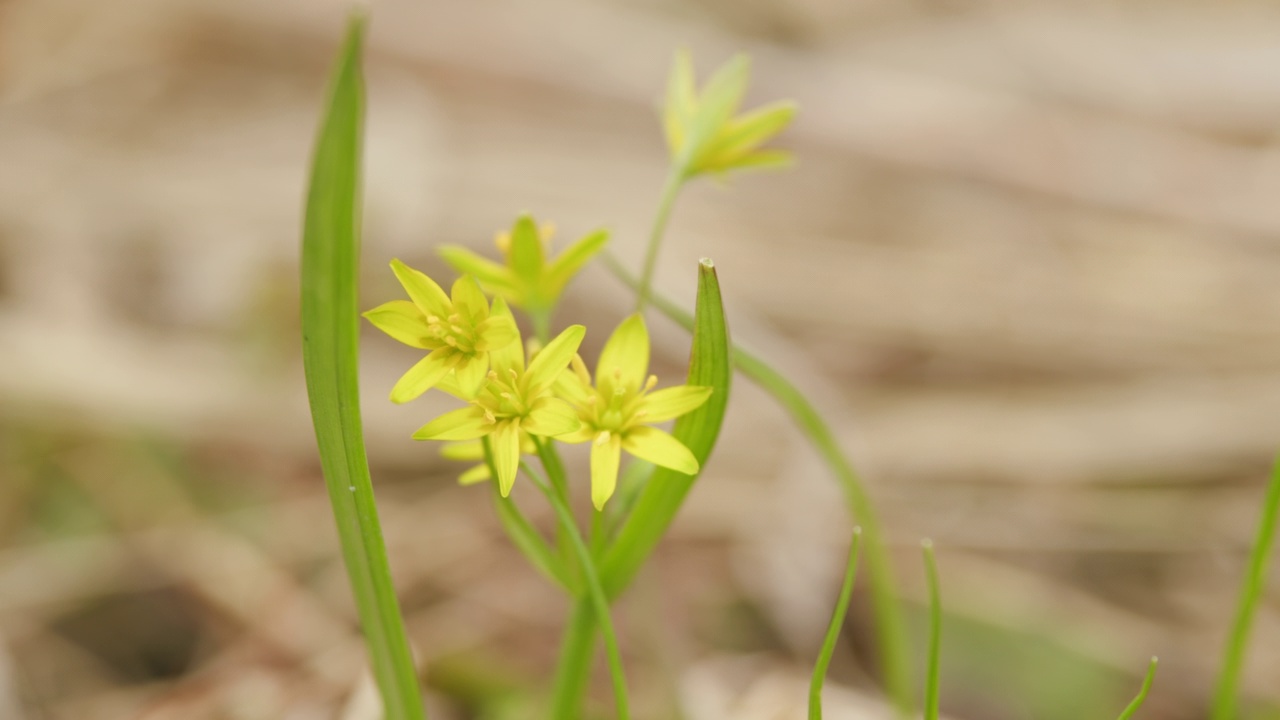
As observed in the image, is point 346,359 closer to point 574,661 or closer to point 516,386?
point 516,386

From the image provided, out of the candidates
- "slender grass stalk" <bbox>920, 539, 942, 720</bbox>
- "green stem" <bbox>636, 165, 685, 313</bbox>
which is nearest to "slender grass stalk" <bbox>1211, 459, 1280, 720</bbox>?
"slender grass stalk" <bbox>920, 539, 942, 720</bbox>

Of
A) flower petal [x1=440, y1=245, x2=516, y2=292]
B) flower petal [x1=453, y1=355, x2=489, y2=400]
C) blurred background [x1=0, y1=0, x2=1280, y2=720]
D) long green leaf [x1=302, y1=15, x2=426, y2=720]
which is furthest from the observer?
blurred background [x1=0, y1=0, x2=1280, y2=720]

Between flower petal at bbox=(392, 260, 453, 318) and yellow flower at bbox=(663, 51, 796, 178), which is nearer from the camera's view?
flower petal at bbox=(392, 260, 453, 318)

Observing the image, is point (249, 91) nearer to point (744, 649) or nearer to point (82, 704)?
point (82, 704)

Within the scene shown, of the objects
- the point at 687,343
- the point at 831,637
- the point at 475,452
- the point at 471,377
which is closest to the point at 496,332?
the point at 471,377

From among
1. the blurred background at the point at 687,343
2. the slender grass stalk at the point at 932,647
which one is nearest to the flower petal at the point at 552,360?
the slender grass stalk at the point at 932,647

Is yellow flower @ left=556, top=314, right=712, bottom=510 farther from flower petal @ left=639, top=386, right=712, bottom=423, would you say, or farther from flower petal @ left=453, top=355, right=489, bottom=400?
flower petal @ left=453, top=355, right=489, bottom=400

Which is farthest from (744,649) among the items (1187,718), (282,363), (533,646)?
(282,363)
